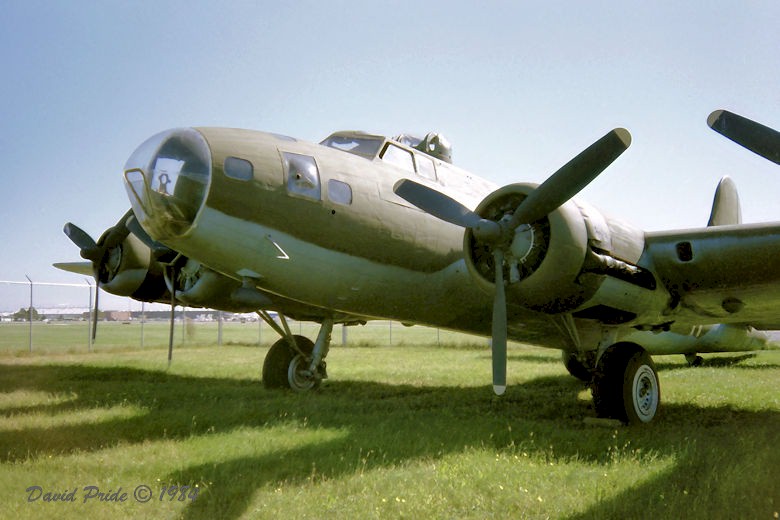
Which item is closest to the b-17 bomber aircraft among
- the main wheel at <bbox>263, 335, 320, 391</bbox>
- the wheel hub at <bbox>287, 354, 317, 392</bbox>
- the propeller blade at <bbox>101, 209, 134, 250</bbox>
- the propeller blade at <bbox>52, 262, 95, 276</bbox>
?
the propeller blade at <bbox>101, 209, 134, 250</bbox>

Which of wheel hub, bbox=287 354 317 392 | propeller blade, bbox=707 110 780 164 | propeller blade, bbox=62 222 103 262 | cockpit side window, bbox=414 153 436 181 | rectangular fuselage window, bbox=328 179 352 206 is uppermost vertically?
cockpit side window, bbox=414 153 436 181

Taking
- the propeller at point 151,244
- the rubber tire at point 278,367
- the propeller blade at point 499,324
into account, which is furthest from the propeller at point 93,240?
the propeller blade at point 499,324

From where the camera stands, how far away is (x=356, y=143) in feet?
28.8

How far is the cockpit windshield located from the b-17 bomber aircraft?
29mm

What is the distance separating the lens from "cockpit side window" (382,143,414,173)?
8.86 m

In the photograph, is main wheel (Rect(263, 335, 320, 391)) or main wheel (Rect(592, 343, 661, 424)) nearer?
main wheel (Rect(592, 343, 661, 424))

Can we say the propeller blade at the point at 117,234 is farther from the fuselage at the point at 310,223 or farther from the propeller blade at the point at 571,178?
the propeller blade at the point at 571,178

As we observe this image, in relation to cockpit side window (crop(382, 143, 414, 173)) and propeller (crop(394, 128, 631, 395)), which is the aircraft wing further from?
cockpit side window (crop(382, 143, 414, 173))

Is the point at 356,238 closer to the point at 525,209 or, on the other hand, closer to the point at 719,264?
the point at 525,209

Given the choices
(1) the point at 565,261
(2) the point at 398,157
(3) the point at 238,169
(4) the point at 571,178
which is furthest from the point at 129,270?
(4) the point at 571,178

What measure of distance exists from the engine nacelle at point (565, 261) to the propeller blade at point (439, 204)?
221 millimetres

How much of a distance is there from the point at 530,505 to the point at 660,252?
5047mm

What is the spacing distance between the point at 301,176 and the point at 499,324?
3.16 metres

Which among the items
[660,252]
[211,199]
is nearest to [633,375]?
[660,252]
